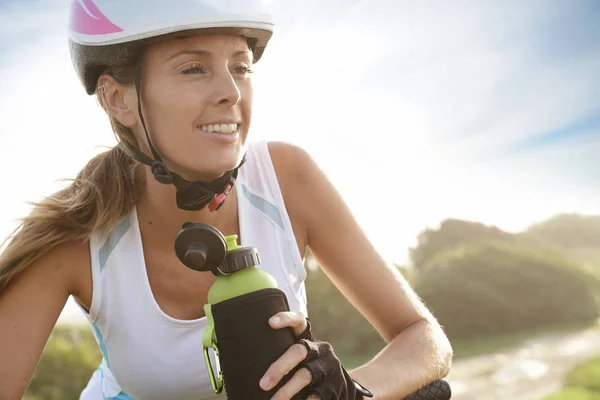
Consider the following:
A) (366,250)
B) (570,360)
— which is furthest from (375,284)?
(570,360)

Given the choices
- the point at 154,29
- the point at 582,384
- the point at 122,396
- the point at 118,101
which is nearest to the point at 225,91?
the point at 154,29

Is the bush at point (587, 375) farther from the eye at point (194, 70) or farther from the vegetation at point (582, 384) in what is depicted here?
the eye at point (194, 70)

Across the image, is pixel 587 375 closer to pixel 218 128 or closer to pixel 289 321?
pixel 218 128

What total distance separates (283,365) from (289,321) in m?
0.10

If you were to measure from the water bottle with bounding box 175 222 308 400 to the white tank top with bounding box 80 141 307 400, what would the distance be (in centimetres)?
69

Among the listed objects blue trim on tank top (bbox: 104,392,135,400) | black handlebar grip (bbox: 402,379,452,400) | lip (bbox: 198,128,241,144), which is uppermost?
lip (bbox: 198,128,241,144)

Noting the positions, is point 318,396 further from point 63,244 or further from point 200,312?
point 63,244

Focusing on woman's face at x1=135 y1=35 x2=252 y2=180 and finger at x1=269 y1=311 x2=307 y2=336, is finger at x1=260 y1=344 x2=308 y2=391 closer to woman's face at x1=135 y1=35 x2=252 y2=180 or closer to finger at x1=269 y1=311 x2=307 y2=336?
finger at x1=269 y1=311 x2=307 y2=336

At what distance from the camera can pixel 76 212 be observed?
232 centimetres

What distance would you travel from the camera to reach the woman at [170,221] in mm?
2104

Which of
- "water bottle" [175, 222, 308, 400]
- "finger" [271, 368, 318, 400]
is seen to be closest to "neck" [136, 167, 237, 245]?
"water bottle" [175, 222, 308, 400]

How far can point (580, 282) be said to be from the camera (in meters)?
8.16

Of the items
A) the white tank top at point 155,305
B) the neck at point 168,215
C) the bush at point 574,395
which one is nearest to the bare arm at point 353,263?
the white tank top at point 155,305

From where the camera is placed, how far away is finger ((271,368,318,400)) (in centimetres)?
154
